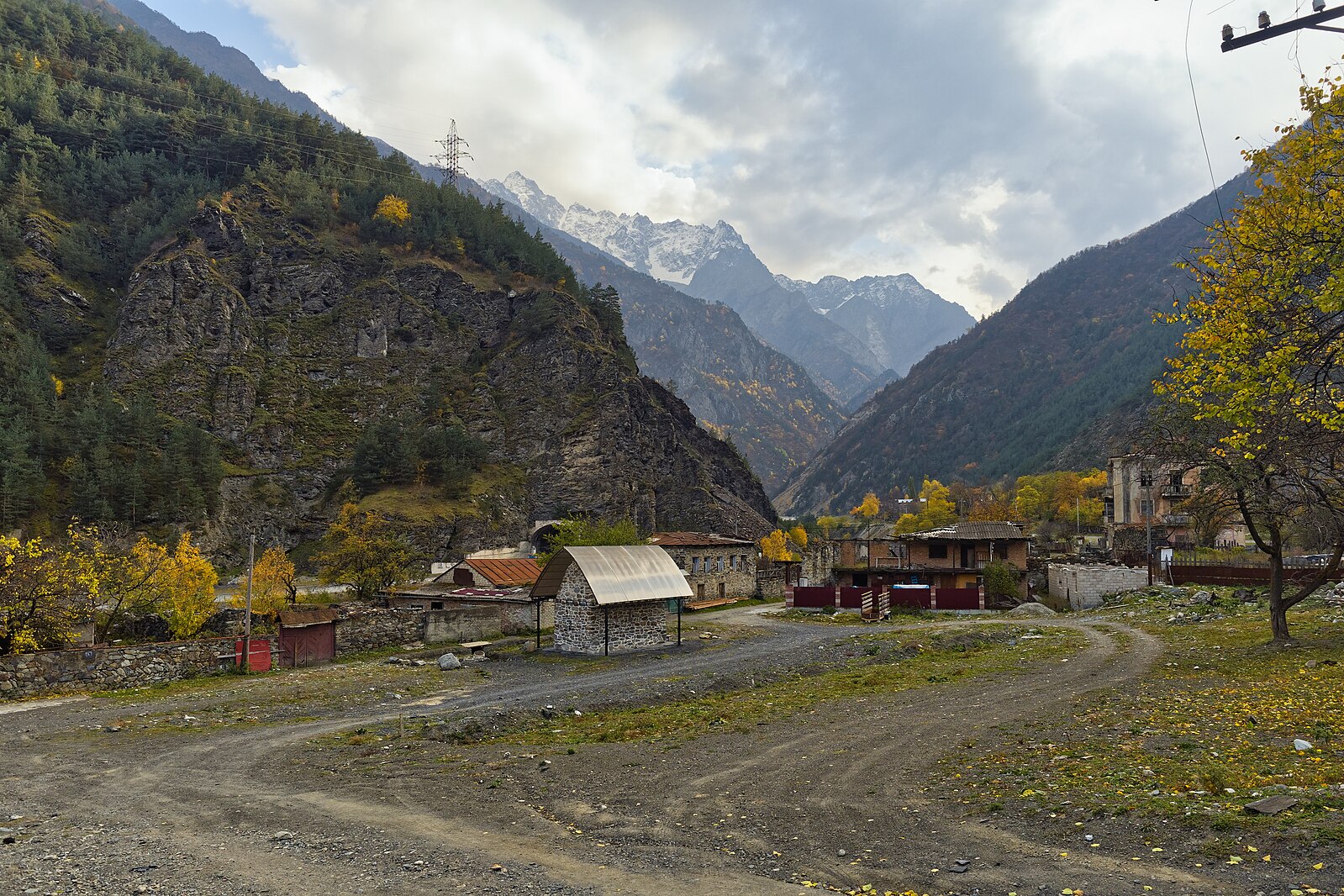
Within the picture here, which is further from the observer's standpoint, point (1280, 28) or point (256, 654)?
point (256, 654)

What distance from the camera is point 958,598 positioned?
54594 mm

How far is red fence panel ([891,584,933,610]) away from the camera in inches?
2163

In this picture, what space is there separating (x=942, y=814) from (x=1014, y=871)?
2331mm

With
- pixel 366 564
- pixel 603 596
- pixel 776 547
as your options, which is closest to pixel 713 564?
pixel 366 564

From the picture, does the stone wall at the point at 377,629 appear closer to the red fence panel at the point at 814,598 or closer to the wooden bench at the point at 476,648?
the wooden bench at the point at 476,648

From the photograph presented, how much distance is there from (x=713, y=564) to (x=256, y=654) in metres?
43.9

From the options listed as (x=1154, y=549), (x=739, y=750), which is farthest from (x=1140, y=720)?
(x=1154, y=549)

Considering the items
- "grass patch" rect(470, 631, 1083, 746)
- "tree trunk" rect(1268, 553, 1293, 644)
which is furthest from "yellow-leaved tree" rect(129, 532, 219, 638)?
"tree trunk" rect(1268, 553, 1293, 644)

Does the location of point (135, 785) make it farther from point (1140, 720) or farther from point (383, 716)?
point (1140, 720)

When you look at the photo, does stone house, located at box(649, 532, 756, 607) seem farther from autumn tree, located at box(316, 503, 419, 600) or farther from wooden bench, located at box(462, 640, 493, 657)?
wooden bench, located at box(462, 640, 493, 657)

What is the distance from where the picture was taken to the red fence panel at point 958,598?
5412cm

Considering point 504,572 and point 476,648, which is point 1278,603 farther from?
point 504,572

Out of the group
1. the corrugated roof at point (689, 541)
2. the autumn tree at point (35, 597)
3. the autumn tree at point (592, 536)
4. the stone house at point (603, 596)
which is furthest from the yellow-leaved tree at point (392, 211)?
the stone house at point (603, 596)

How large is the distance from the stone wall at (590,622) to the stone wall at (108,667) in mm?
14004
